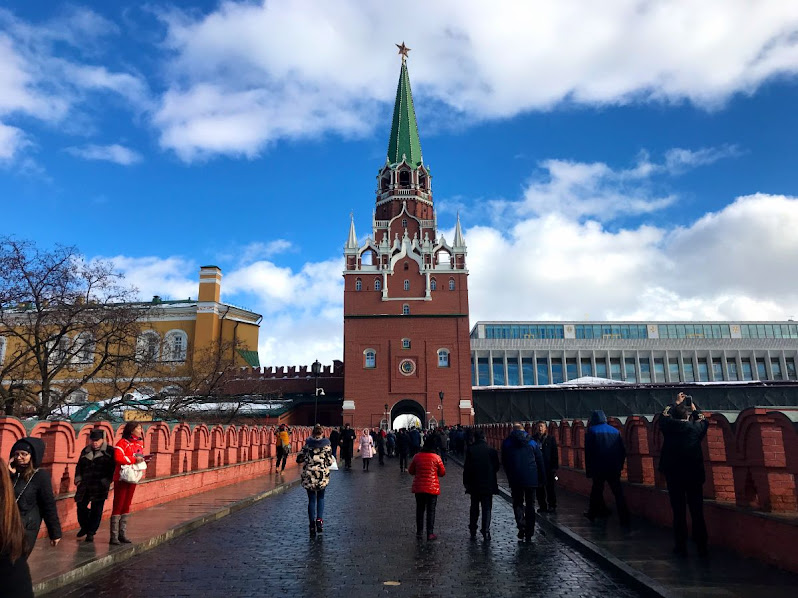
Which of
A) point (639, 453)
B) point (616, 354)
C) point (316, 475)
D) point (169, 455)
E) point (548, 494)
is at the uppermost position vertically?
point (616, 354)

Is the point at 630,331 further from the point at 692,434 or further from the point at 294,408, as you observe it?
the point at 692,434

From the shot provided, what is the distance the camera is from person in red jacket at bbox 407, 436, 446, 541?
872 cm

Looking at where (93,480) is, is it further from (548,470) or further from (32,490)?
(548,470)

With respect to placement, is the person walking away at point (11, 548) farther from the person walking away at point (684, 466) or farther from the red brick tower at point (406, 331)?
the red brick tower at point (406, 331)

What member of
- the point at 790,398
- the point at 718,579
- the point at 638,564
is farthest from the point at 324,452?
the point at 790,398

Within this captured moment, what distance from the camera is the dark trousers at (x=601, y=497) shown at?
9062 millimetres

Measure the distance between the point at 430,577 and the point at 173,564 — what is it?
2900mm

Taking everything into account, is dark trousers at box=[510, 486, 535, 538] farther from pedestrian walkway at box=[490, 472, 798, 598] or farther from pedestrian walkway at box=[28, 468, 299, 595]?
pedestrian walkway at box=[28, 468, 299, 595]

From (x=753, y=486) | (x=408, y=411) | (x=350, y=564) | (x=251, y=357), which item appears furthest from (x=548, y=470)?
(x=251, y=357)

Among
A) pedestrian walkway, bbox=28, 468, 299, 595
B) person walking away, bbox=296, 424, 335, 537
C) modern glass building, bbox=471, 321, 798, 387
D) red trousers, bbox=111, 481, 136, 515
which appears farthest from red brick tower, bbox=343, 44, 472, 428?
red trousers, bbox=111, 481, 136, 515

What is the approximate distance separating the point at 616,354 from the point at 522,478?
69057 millimetres

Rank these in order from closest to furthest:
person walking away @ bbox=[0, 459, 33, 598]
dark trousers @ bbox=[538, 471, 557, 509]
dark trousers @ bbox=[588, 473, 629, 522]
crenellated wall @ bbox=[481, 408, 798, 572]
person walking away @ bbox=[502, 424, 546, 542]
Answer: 1. person walking away @ bbox=[0, 459, 33, 598]
2. crenellated wall @ bbox=[481, 408, 798, 572]
3. person walking away @ bbox=[502, 424, 546, 542]
4. dark trousers @ bbox=[588, 473, 629, 522]
5. dark trousers @ bbox=[538, 471, 557, 509]

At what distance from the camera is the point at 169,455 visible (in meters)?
13.1

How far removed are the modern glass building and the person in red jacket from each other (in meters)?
62.6
